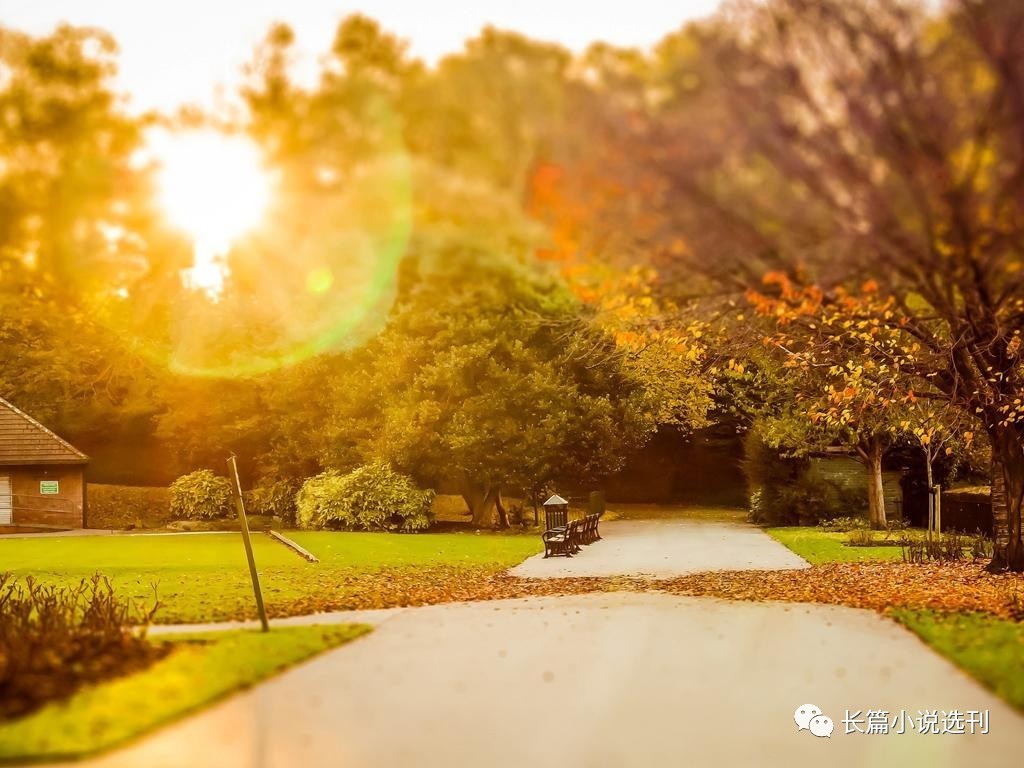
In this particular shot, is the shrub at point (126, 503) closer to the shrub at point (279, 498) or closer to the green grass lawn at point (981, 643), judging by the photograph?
the shrub at point (279, 498)

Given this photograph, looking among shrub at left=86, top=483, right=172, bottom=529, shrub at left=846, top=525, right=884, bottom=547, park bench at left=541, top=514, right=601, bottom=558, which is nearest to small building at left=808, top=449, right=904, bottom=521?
shrub at left=846, top=525, right=884, bottom=547

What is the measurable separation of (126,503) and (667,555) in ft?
103

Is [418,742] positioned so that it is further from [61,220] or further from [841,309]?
[841,309]

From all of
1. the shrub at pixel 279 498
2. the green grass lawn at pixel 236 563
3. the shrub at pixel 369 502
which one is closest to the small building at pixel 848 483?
the green grass lawn at pixel 236 563

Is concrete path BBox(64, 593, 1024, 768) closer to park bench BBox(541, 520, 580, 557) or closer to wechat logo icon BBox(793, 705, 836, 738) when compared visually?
wechat logo icon BBox(793, 705, 836, 738)

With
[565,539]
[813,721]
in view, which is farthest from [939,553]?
[813,721]

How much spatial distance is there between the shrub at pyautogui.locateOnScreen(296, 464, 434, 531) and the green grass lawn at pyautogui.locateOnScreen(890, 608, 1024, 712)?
23.3m

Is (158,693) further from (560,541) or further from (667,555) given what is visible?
(667,555)

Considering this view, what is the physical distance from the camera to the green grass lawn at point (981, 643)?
27.3 ft

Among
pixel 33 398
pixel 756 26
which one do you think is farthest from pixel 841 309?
pixel 33 398

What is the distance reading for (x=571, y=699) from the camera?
793cm

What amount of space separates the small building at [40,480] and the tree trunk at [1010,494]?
102 feet

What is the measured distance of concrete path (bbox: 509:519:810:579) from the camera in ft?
69.9

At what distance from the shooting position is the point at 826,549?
2584cm
